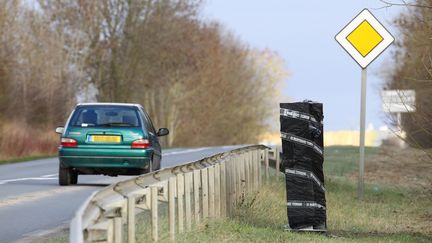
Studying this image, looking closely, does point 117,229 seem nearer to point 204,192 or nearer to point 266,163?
point 204,192

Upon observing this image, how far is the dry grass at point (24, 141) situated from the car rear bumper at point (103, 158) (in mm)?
18165

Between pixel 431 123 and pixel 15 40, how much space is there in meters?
27.7

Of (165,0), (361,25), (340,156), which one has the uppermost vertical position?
(165,0)

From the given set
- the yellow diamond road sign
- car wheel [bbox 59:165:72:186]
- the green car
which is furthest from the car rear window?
the yellow diamond road sign

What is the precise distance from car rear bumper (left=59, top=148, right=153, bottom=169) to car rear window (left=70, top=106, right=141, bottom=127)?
1.86 feet

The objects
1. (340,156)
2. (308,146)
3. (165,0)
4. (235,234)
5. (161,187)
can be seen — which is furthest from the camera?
(165,0)

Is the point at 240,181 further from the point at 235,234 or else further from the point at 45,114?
the point at 45,114

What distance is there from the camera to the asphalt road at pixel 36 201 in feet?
42.1

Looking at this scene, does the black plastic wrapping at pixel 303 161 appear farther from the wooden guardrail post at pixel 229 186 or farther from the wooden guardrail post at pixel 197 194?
the wooden guardrail post at pixel 229 186

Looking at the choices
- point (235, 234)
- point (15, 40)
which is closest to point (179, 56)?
point (15, 40)

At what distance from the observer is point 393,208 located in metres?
18.6

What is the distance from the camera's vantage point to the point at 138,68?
5953 cm

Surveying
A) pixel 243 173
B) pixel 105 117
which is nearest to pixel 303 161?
pixel 243 173

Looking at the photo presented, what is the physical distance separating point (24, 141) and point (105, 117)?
70.0ft
